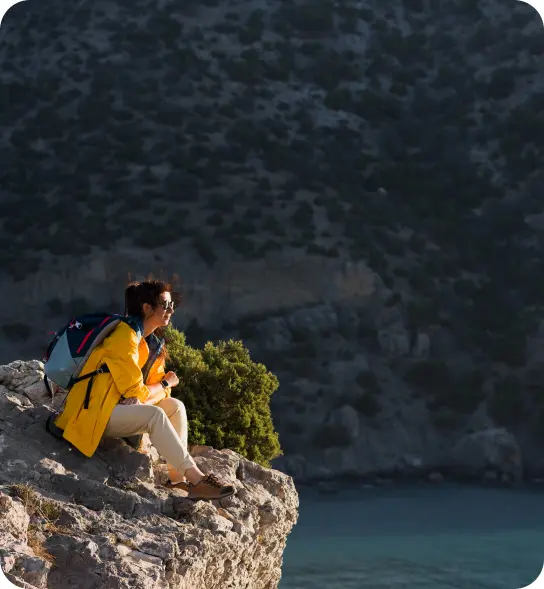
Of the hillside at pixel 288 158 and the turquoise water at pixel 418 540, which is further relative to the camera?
the hillside at pixel 288 158

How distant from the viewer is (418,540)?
13289 mm

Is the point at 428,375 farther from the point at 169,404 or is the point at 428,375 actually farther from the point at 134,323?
the point at 134,323

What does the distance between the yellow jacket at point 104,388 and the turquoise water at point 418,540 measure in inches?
254

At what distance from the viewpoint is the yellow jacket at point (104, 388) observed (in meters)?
4.61

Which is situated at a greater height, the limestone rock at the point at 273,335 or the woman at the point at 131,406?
the limestone rock at the point at 273,335

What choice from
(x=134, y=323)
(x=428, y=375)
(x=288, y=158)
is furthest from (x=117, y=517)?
(x=288, y=158)

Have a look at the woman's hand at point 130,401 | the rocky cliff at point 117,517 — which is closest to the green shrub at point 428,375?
the rocky cliff at point 117,517

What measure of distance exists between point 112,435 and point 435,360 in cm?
1451

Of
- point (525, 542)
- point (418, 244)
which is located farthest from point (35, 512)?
point (418, 244)

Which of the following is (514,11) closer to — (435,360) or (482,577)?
(435,360)

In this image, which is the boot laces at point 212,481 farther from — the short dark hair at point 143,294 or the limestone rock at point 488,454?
the limestone rock at point 488,454

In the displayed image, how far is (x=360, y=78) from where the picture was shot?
2242 centimetres

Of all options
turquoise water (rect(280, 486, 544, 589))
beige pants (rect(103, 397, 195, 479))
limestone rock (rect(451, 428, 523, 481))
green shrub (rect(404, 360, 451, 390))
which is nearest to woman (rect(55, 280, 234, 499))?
beige pants (rect(103, 397, 195, 479))

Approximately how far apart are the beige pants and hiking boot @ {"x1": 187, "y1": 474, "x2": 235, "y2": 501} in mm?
113
